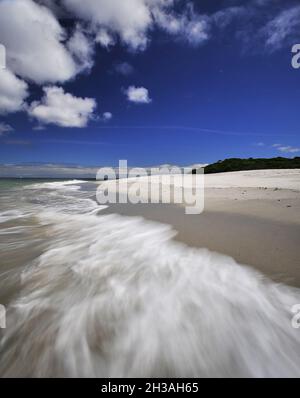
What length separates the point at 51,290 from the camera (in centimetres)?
261

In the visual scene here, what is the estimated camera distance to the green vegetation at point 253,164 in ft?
97.8

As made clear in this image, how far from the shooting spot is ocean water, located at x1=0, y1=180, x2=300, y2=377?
1.71 metres

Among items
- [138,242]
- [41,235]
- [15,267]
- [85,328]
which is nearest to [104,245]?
[138,242]

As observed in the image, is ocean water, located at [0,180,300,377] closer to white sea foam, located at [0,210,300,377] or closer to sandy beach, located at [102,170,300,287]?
white sea foam, located at [0,210,300,377]

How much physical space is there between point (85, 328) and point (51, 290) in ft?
2.63

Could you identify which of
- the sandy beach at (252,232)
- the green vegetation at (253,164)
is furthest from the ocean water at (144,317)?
the green vegetation at (253,164)
